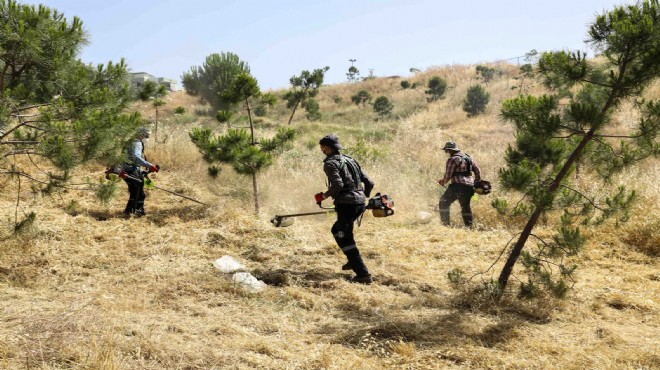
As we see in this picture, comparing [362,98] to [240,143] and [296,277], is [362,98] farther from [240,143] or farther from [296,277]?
[296,277]

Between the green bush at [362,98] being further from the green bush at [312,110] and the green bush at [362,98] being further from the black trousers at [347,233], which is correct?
the black trousers at [347,233]

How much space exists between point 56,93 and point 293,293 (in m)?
3.18

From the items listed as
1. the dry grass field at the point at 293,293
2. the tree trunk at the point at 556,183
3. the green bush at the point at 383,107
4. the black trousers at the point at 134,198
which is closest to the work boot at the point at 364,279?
the dry grass field at the point at 293,293

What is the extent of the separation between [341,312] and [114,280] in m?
2.41

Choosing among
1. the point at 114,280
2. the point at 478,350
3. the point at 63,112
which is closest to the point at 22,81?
the point at 63,112

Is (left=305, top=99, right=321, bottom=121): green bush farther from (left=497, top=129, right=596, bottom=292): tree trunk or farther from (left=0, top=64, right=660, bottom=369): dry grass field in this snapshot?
→ (left=497, top=129, right=596, bottom=292): tree trunk

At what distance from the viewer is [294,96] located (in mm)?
16734

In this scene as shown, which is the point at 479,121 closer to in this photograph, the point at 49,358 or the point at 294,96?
the point at 294,96

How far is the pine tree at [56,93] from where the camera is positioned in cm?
460

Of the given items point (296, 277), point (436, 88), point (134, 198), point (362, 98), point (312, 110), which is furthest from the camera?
point (362, 98)

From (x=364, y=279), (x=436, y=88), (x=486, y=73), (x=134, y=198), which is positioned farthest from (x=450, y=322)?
(x=486, y=73)

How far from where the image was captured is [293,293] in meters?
5.19

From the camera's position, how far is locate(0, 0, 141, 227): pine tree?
4.60 m

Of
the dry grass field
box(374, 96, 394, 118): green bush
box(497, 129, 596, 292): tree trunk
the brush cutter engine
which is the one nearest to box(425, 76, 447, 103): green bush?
box(374, 96, 394, 118): green bush
